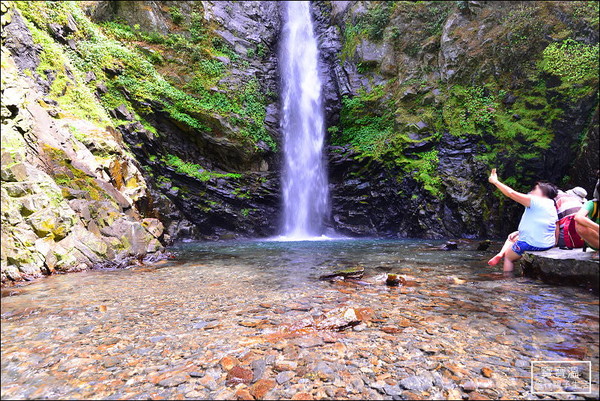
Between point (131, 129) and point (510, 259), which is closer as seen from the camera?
point (510, 259)

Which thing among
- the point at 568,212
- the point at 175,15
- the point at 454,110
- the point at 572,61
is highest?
the point at 175,15

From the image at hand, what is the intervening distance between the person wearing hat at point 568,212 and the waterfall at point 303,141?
12.5 meters

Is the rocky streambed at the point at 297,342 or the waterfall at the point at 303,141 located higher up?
the waterfall at the point at 303,141

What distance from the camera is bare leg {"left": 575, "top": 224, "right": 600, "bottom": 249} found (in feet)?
4.99

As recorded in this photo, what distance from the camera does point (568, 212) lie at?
3.74 meters

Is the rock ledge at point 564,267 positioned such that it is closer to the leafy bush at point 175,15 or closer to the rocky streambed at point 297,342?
the rocky streambed at point 297,342

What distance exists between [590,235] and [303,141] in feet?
56.2

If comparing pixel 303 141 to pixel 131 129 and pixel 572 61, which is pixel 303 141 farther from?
pixel 572 61

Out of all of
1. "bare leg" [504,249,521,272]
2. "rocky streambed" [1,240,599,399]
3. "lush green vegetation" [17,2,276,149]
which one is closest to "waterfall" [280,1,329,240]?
"lush green vegetation" [17,2,276,149]

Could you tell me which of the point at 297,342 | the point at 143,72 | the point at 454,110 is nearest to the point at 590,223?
the point at 297,342

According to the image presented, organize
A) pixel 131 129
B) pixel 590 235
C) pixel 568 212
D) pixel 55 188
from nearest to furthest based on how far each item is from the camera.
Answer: pixel 590 235
pixel 568 212
pixel 55 188
pixel 131 129

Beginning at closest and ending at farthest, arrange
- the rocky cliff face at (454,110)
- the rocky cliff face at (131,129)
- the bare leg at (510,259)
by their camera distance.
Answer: the bare leg at (510,259) < the rocky cliff face at (131,129) < the rocky cliff face at (454,110)

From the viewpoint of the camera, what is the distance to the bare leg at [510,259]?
166 inches

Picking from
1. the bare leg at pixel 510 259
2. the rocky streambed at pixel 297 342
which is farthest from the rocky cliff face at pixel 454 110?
the rocky streambed at pixel 297 342
